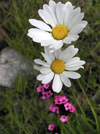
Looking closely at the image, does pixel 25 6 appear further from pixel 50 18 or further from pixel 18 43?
pixel 50 18

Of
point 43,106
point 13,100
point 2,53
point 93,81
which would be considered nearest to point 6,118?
point 13,100

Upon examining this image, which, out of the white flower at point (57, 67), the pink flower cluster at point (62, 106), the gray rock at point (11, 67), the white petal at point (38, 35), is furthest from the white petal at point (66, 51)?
the gray rock at point (11, 67)

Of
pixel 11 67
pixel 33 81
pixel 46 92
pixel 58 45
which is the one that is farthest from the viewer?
pixel 11 67

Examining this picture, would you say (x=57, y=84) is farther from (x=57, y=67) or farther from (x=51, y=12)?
(x=51, y=12)

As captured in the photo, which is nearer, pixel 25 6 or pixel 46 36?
pixel 46 36

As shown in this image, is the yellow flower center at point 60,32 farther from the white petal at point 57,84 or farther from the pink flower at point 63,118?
the pink flower at point 63,118

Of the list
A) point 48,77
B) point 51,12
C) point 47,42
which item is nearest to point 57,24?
point 51,12

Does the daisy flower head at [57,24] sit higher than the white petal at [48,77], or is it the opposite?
the daisy flower head at [57,24]
